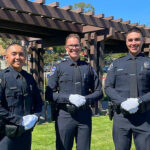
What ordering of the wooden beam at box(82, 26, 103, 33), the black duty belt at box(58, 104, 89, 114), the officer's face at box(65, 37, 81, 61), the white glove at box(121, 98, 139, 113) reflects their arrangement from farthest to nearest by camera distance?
1. the wooden beam at box(82, 26, 103, 33)
2. the officer's face at box(65, 37, 81, 61)
3. the black duty belt at box(58, 104, 89, 114)
4. the white glove at box(121, 98, 139, 113)

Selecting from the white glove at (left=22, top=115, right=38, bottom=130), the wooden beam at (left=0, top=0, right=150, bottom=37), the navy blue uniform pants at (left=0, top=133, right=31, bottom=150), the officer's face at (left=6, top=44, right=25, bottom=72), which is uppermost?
the wooden beam at (left=0, top=0, right=150, bottom=37)

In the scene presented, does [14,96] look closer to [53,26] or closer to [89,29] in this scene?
[53,26]

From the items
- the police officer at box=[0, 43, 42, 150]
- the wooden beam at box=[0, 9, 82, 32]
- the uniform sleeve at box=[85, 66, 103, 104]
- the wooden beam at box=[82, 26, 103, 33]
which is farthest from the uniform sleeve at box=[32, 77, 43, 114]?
the wooden beam at box=[82, 26, 103, 33]

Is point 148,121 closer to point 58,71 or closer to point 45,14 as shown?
point 58,71

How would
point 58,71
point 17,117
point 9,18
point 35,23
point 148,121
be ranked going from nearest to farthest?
point 17,117 < point 148,121 < point 58,71 < point 9,18 < point 35,23

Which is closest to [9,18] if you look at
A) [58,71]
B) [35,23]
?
[35,23]

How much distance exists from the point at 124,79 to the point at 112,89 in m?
0.19

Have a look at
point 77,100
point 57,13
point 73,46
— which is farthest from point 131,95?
point 57,13

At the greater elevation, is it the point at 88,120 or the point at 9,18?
the point at 9,18

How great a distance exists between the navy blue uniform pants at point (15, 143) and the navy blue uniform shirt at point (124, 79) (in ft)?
3.69

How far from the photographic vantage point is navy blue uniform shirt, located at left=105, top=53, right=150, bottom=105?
2.88 meters

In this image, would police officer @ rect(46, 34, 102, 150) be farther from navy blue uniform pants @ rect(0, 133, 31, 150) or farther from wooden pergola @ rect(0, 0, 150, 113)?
wooden pergola @ rect(0, 0, 150, 113)

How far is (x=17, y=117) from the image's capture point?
253 cm

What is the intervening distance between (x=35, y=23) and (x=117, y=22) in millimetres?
3073
